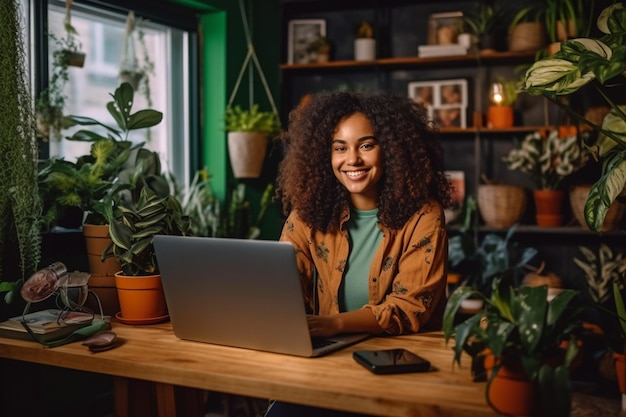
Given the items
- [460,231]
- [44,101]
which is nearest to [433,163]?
[44,101]

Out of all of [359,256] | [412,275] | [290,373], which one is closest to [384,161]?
[359,256]

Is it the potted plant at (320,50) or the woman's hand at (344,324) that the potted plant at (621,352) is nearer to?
the woman's hand at (344,324)

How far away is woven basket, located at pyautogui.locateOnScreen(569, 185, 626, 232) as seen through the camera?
12.0 feet

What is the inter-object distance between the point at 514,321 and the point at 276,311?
1.69 feet

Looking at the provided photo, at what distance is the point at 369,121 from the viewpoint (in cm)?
213

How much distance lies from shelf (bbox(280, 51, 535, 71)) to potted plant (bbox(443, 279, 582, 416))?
2851mm

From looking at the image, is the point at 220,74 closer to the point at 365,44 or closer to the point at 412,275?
the point at 365,44

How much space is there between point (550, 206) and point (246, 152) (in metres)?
1.77

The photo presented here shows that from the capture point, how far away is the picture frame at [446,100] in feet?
13.9

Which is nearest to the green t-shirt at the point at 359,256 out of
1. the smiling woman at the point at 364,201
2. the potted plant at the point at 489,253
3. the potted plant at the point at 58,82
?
the smiling woman at the point at 364,201

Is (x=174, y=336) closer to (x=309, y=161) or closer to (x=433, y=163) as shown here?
(x=309, y=161)

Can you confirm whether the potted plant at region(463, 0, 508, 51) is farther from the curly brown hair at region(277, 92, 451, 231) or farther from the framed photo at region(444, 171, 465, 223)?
the curly brown hair at region(277, 92, 451, 231)

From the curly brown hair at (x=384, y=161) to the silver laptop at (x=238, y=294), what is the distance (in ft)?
1.72

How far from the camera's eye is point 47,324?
1775 millimetres
